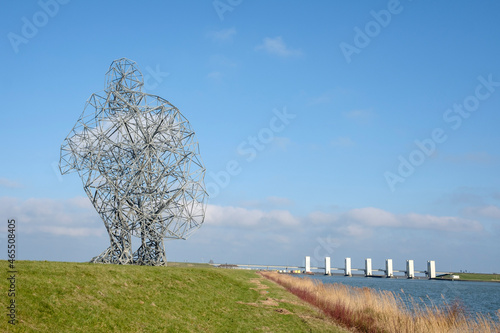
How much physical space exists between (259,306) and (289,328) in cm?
752

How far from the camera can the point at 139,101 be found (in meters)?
52.0

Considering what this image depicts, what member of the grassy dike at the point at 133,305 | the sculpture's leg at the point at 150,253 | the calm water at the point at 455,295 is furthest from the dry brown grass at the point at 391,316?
the sculpture's leg at the point at 150,253

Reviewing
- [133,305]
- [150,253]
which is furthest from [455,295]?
[133,305]

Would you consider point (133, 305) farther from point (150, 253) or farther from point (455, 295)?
point (455, 295)

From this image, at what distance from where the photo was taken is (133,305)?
2297 cm

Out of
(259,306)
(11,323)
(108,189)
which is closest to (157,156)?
(108,189)

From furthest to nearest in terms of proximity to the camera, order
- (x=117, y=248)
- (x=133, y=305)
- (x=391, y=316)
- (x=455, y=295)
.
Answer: (x=455, y=295) → (x=117, y=248) → (x=391, y=316) → (x=133, y=305)

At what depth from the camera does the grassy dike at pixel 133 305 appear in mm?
17453

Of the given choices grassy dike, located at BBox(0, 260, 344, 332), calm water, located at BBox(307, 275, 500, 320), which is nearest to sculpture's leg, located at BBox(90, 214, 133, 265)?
grassy dike, located at BBox(0, 260, 344, 332)

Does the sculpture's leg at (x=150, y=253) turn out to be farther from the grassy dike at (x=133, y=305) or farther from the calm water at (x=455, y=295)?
the calm water at (x=455, y=295)

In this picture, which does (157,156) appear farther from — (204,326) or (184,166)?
(204,326)

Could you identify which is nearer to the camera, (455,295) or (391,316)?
(391,316)

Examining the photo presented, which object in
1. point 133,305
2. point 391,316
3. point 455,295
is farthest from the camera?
point 455,295

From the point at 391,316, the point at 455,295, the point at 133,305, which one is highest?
the point at 133,305
